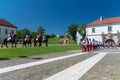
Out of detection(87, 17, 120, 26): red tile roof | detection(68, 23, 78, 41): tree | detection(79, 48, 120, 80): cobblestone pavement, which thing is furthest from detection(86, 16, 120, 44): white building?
detection(79, 48, 120, 80): cobblestone pavement

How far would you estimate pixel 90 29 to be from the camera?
87.4m

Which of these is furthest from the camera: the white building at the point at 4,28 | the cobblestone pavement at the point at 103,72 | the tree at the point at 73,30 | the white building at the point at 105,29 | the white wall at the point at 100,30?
the tree at the point at 73,30

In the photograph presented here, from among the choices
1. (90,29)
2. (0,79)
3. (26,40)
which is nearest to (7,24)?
(90,29)

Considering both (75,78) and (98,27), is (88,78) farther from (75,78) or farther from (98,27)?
(98,27)

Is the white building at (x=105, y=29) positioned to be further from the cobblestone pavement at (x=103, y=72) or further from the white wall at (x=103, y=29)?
the cobblestone pavement at (x=103, y=72)

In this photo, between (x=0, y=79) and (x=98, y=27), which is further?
(x=98, y=27)

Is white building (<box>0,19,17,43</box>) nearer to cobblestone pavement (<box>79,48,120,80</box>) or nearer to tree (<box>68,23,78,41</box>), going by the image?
tree (<box>68,23,78,41</box>)

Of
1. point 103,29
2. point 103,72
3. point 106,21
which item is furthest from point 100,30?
point 103,72

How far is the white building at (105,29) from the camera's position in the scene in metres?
80.2

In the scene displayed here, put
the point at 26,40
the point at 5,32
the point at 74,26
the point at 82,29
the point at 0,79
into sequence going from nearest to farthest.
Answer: the point at 0,79 < the point at 26,40 < the point at 5,32 < the point at 74,26 < the point at 82,29

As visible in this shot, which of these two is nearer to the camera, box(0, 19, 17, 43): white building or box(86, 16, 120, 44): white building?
box(0, 19, 17, 43): white building

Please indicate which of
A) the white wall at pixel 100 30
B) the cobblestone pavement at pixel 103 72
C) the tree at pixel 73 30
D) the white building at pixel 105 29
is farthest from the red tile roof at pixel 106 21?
the cobblestone pavement at pixel 103 72

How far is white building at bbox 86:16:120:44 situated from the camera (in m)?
80.2

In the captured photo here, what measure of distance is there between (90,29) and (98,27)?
379cm
